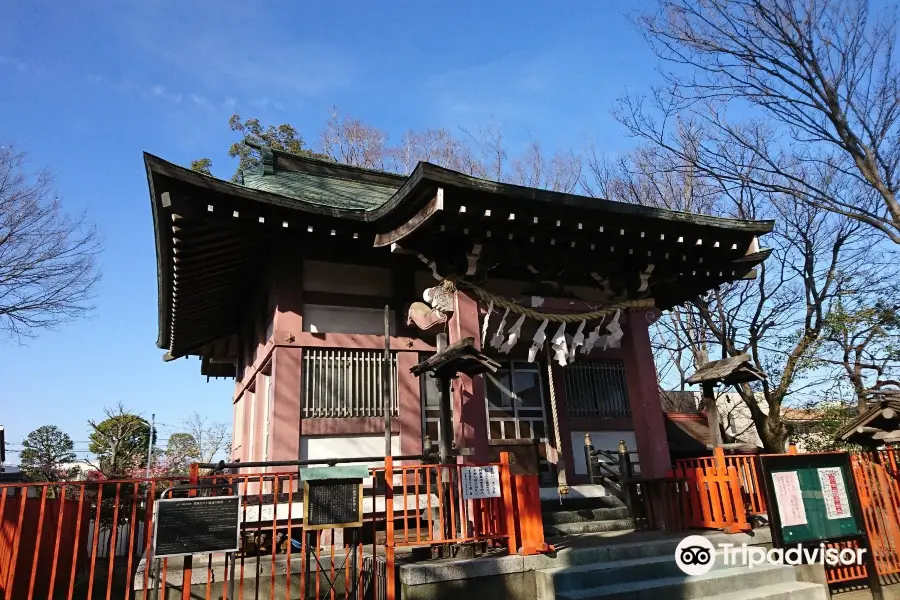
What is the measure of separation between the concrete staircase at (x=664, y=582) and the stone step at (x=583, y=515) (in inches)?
65.6

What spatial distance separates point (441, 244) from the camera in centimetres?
802

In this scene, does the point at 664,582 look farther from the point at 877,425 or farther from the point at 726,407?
the point at 726,407

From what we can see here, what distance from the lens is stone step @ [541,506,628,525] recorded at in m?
7.73

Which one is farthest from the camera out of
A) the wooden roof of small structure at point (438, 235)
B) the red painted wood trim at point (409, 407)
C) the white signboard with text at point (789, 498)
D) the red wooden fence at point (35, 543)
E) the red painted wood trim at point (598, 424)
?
the red painted wood trim at point (598, 424)

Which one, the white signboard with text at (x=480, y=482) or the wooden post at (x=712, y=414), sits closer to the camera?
the white signboard with text at (x=480, y=482)

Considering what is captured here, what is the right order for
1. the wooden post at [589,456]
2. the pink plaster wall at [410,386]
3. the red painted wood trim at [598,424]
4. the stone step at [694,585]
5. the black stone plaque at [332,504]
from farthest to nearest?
the red painted wood trim at [598,424] → the wooden post at [589,456] → the pink plaster wall at [410,386] → the stone step at [694,585] → the black stone plaque at [332,504]

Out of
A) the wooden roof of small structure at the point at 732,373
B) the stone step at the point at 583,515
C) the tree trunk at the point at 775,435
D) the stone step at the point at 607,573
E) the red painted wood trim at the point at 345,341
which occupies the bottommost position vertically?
the stone step at the point at 607,573

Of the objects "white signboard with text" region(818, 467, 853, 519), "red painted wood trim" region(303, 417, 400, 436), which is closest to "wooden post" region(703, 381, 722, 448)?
"white signboard with text" region(818, 467, 853, 519)

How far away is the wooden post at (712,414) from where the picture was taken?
302 inches

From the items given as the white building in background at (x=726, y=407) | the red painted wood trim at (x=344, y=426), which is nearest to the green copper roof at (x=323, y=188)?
the red painted wood trim at (x=344, y=426)

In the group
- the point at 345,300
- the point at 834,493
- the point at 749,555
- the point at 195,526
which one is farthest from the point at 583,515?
the point at 195,526

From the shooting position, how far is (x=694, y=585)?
574 cm

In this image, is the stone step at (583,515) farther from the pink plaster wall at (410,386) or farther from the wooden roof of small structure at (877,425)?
the wooden roof of small structure at (877,425)

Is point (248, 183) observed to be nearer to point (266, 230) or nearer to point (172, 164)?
point (266, 230)
